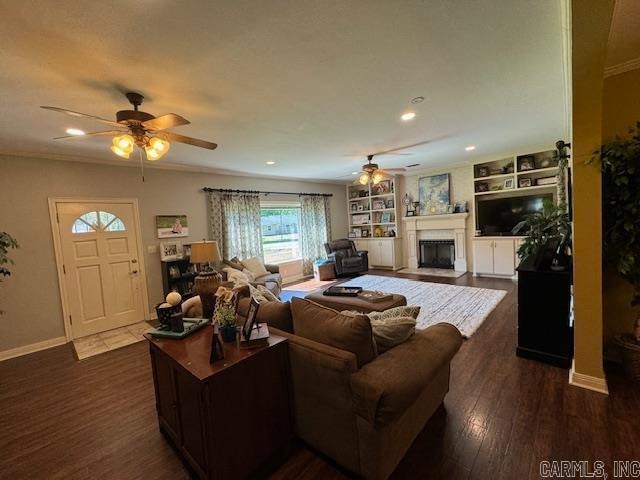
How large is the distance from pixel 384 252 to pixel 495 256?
8.72 ft

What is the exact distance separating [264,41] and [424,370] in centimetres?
221

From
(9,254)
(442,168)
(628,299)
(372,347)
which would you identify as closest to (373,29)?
(372,347)

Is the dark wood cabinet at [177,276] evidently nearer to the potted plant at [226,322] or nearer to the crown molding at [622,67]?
the potted plant at [226,322]

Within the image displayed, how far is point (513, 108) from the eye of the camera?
315 cm

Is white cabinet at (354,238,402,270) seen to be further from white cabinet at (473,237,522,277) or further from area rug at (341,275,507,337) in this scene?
white cabinet at (473,237,522,277)

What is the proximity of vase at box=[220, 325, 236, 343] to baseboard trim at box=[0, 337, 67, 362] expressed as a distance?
3.74 meters

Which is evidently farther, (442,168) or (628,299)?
(442,168)

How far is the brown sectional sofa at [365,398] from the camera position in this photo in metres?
1.39

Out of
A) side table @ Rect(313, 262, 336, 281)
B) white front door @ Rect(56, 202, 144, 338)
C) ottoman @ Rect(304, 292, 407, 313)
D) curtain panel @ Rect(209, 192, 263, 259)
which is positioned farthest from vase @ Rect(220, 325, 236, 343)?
side table @ Rect(313, 262, 336, 281)

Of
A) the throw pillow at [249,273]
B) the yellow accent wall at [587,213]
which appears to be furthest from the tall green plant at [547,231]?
the throw pillow at [249,273]

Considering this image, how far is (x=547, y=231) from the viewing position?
2754mm

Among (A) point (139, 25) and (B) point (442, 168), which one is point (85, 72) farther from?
(B) point (442, 168)

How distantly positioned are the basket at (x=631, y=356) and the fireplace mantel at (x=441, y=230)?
442 cm

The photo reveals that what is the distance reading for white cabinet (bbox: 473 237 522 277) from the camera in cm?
572
